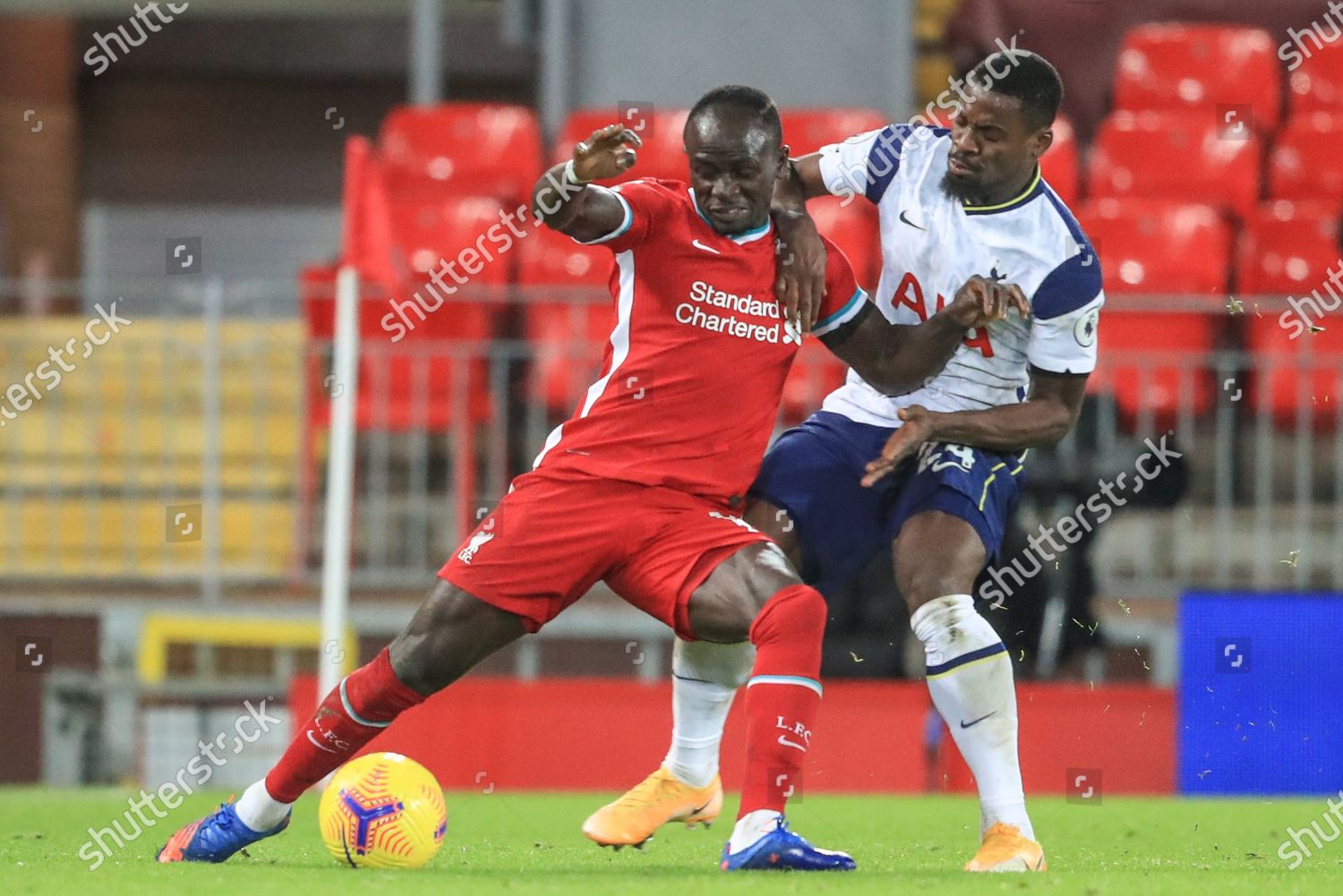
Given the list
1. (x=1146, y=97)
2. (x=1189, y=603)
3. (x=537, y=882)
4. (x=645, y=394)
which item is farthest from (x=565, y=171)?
(x=1146, y=97)

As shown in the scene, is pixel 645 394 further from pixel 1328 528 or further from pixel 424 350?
pixel 1328 528

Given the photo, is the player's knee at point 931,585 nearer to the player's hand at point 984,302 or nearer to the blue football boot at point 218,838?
the player's hand at point 984,302

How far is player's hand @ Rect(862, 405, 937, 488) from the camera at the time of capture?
4.95m

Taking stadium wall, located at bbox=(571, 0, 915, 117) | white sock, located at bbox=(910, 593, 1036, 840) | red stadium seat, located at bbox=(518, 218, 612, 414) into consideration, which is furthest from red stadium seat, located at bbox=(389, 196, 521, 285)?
white sock, located at bbox=(910, 593, 1036, 840)

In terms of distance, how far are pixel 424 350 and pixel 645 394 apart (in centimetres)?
463

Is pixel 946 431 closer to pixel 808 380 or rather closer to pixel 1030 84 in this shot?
pixel 1030 84

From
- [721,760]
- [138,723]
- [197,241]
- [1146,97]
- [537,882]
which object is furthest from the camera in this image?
[197,241]

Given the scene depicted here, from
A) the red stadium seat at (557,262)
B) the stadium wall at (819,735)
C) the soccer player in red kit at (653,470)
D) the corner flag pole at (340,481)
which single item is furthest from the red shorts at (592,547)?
the red stadium seat at (557,262)

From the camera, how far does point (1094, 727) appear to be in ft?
27.5

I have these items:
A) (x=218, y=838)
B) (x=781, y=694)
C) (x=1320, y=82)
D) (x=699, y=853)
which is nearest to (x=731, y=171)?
(x=781, y=694)

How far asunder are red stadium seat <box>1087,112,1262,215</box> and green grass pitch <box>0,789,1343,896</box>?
12.7ft

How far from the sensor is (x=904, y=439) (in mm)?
4965

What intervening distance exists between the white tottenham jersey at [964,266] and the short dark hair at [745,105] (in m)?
0.69

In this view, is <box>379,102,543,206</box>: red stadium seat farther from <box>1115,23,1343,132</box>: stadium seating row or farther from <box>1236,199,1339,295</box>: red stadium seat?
<box>1236,199,1339,295</box>: red stadium seat
